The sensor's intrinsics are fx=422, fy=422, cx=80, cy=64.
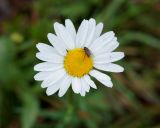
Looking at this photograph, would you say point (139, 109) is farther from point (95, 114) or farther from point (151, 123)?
point (95, 114)

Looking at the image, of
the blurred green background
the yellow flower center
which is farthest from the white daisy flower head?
the blurred green background

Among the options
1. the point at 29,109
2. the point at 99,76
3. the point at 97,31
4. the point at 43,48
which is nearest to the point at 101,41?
the point at 97,31

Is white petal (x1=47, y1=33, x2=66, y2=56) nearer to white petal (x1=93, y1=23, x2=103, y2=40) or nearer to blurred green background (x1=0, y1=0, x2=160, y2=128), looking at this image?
white petal (x1=93, y1=23, x2=103, y2=40)

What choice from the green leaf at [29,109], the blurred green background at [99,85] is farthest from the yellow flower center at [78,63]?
the green leaf at [29,109]

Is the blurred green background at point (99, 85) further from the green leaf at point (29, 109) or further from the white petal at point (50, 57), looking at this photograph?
the white petal at point (50, 57)

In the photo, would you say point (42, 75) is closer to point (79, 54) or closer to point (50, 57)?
point (50, 57)

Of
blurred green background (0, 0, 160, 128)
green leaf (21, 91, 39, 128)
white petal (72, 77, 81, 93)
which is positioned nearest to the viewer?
white petal (72, 77, 81, 93)
